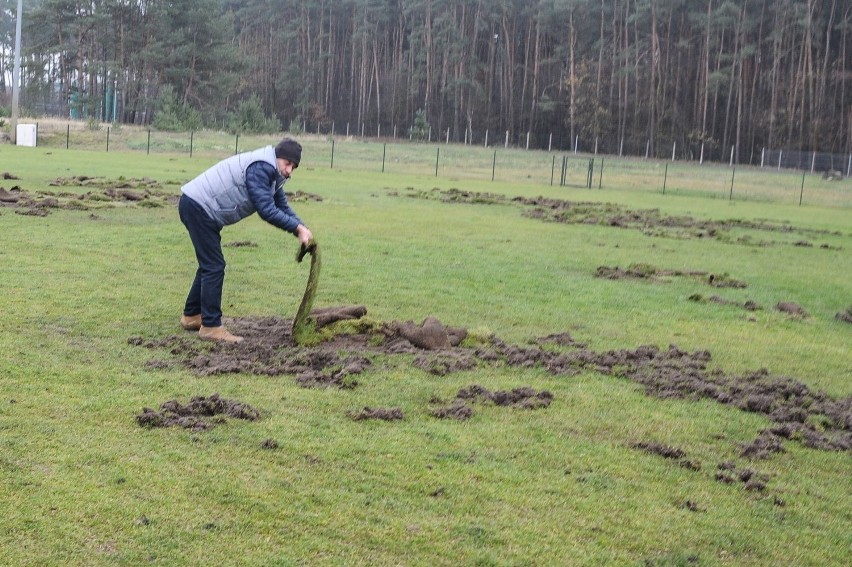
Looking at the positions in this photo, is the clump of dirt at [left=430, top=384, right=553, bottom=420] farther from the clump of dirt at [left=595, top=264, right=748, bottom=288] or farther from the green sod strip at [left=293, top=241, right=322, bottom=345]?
the clump of dirt at [left=595, top=264, right=748, bottom=288]

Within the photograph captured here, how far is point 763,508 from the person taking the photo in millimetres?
5812

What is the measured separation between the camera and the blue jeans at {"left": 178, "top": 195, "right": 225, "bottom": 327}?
9.15 metres

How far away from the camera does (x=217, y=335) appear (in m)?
9.20

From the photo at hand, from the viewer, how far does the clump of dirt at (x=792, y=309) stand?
13009 millimetres

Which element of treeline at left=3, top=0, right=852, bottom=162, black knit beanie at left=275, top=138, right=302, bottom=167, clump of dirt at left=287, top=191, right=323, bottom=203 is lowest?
clump of dirt at left=287, top=191, right=323, bottom=203

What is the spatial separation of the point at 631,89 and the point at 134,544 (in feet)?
291

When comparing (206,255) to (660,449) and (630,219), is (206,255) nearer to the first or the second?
(660,449)

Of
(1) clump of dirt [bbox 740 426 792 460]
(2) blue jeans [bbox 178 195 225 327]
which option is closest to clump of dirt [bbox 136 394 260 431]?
(2) blue jeans [bbox 178 195 225 327]

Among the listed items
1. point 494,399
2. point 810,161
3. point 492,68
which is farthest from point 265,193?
point 492,68

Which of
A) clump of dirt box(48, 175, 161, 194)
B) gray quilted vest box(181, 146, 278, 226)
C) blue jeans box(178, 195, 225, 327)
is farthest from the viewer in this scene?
clump of dirt box(48, 175, 161, 194)

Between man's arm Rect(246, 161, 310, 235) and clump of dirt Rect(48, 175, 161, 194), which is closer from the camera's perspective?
man's arm Rect(246, 161, 310, 235)

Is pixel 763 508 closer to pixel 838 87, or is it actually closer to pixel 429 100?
pixel 838 87

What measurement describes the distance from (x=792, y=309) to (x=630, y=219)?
14.3m

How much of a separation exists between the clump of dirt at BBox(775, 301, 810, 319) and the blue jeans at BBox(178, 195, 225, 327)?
740 cm
